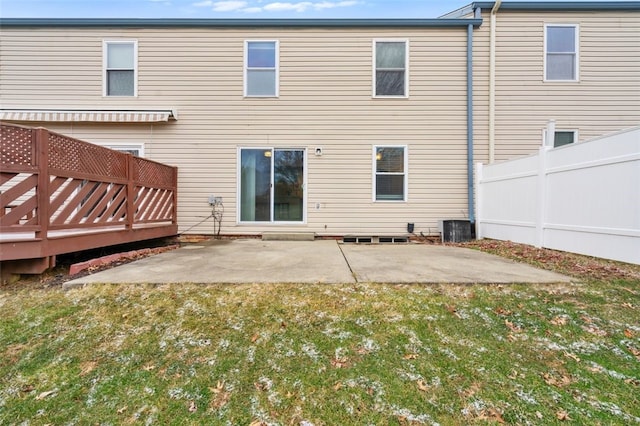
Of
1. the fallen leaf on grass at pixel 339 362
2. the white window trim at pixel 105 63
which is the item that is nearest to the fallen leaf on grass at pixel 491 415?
the fallen leaf on grass at pixel 339 362

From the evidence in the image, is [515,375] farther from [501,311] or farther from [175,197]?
[175,197]

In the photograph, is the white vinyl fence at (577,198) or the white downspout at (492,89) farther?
the white downspout at (492,89)

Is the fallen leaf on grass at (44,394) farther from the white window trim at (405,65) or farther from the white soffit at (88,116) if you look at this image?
the white window trim at (405,65)

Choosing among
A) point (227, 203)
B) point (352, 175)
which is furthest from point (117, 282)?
point (352, 175)

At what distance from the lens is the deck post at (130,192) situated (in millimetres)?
5418

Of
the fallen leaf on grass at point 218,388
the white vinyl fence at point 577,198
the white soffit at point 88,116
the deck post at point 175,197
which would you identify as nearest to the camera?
the fallen leaf on grass at point 218,388

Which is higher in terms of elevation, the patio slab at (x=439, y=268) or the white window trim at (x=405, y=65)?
the white window trim at (x=405, y=65)

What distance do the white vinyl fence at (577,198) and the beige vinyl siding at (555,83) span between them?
162cm

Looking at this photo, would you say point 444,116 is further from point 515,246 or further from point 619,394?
point 619,394

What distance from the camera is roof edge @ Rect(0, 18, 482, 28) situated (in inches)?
283

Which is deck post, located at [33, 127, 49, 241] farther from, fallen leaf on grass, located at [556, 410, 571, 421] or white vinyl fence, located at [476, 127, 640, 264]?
white vinyl fence, located at [476, 127, 640, 264]

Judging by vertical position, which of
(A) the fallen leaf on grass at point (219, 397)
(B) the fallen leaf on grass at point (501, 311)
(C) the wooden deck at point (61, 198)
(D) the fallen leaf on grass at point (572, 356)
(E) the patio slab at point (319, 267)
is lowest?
(A) the fallen leaf on grass at point (219, 397)

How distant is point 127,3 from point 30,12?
7.30 ft

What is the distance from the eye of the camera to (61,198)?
410cm
